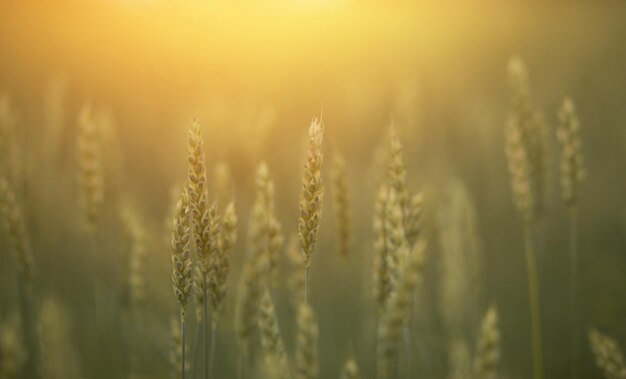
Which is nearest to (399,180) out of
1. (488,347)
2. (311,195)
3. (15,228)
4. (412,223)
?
(412,223)

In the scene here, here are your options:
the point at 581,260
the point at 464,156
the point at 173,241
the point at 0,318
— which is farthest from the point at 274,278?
the point at 464,156

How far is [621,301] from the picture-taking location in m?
3.27

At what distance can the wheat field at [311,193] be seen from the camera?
5.25ft

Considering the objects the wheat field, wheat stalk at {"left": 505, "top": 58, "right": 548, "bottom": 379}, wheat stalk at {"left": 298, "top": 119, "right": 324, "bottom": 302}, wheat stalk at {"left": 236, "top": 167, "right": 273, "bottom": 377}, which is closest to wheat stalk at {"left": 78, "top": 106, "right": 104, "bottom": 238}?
the wheat field

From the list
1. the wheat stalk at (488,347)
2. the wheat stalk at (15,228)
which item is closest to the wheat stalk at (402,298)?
the wheat stalk at (488,347)

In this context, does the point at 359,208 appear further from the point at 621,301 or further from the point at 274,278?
the point at 274,278

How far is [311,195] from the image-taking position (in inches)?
53.5

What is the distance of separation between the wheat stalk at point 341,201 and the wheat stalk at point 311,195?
439 millimetres

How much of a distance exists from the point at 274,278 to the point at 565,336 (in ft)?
6.95

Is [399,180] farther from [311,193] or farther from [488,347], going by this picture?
[488,347]

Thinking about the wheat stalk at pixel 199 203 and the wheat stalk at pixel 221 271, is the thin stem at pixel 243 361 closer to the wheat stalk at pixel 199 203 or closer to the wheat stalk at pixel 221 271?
the wheat stalk at pixel 221 271

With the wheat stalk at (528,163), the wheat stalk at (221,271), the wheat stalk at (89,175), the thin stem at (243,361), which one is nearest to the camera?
the wheat stalk at (221,271)

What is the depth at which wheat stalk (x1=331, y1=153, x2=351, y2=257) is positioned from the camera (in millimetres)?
1821

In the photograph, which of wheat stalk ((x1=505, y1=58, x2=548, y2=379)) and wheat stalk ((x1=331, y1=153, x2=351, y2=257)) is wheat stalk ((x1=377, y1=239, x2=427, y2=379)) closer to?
wheat stalk ((x1=331, y1=153, x2=351, y2=257))
